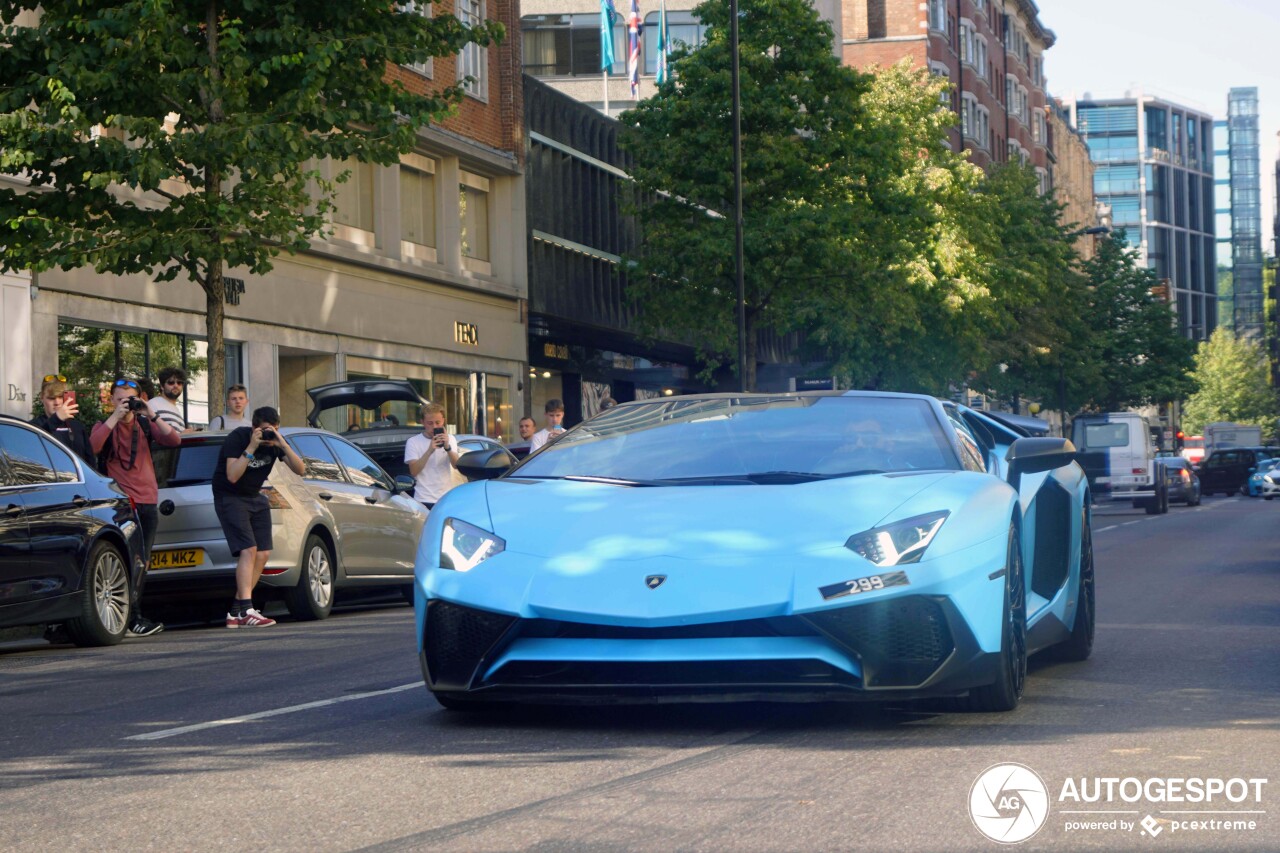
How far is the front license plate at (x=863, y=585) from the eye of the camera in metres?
6.80

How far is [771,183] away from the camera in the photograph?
37406mm

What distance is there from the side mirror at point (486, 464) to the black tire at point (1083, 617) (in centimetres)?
291

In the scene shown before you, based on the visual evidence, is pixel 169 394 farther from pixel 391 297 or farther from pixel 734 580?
pixel 391 297

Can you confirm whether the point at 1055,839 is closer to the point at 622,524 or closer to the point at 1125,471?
the point at 622,524

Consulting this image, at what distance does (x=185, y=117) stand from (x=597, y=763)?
1477 cm

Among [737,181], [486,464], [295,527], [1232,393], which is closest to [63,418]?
[295,527]

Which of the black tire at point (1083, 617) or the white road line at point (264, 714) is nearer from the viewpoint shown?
the white road line at point (264, 714)

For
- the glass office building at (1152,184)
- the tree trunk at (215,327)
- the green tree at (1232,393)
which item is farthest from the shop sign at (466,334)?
the glass office building at (1152,184)

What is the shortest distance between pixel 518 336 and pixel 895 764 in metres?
34.1

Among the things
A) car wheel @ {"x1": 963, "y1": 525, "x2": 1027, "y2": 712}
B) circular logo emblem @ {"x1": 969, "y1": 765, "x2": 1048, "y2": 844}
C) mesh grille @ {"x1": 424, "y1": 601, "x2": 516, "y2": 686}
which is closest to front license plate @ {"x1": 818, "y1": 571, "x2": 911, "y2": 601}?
car wheel @ {"x1": 963, "y1": 525, "x2": 1027, "y2": 712}

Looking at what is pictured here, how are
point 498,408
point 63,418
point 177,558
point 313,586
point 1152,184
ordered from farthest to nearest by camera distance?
point 1152,184 → point 498,408 → point 63,418 → point 313,586 → point 177,558

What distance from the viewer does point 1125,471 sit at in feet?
156

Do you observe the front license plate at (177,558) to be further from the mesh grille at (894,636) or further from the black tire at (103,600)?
the mesh grille at (894,636)

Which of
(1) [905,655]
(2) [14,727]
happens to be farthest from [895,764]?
(2) [14,727]
